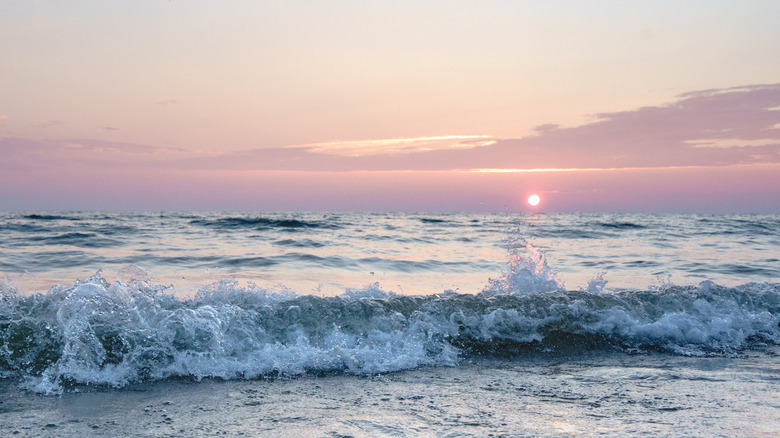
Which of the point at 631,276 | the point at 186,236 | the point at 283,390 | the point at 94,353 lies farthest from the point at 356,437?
the point at 186,236

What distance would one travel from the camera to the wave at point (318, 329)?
4.55 metres

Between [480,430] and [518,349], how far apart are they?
2579 millimetres

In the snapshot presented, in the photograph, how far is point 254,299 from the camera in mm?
6219

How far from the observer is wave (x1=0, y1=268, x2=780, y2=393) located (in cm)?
455

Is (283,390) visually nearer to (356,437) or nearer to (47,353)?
(356,437)

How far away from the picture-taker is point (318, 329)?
5.63 meters

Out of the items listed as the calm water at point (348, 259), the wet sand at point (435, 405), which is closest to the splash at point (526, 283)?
the calm water at point (348, 259)

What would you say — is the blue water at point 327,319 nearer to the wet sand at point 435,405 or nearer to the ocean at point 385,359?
the ocean at point 385,359

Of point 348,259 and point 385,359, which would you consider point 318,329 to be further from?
point 348,259

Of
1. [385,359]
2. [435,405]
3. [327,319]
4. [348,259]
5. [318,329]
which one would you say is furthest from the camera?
[348,259]

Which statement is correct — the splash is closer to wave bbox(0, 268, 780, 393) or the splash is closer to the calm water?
wave bbox(0, 268, 780, 393)

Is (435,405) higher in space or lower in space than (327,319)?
lower

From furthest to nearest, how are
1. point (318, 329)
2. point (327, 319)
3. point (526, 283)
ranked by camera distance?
point (526, 283)
point (327, 319)
point (318, 329)

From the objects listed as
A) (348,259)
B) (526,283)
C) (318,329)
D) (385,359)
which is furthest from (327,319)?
(348,259)
